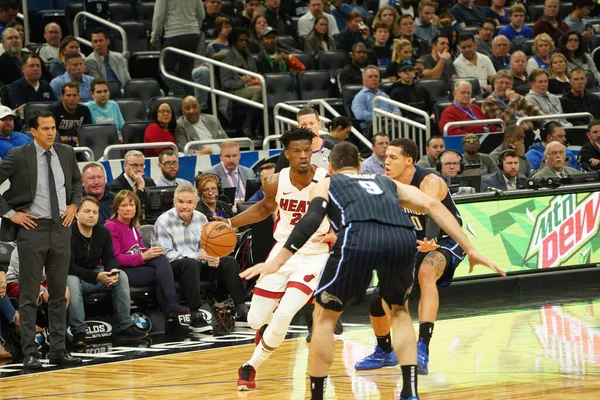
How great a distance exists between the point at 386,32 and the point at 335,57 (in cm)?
103

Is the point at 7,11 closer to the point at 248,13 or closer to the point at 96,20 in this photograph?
the point at 96,20

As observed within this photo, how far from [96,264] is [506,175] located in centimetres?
510

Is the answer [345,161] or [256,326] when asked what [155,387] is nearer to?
[256,326]

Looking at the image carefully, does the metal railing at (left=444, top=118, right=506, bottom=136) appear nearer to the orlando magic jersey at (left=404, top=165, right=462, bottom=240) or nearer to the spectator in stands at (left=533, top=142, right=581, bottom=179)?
the spectator in stands at (left=533, top=142, right=581, bottom=179)

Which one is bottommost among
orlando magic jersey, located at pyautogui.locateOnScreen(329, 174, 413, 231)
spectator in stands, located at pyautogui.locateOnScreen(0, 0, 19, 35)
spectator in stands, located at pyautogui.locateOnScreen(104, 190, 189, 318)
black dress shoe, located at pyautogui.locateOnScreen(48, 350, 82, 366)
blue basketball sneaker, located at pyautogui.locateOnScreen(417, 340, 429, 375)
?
black dress shoe, located at pyautogui.locateOnScreen(48, 350, 82, 366)

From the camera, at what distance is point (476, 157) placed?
1395cm

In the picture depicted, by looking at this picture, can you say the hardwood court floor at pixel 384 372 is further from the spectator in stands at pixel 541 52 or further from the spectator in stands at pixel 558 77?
the spectator in stands at pixel 541 52

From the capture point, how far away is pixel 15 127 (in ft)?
40.3

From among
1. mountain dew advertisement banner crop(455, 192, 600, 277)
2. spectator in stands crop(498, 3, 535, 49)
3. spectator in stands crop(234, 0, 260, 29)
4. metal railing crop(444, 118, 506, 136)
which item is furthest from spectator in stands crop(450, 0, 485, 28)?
mountain dew advertisement banner crop(455, 192, 600, 277)

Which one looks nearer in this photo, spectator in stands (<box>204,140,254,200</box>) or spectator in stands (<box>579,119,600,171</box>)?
spectator in stands (<box>204,140,254,200</box>)

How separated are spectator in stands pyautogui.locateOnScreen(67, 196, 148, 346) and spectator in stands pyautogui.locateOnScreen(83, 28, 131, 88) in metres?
4.57

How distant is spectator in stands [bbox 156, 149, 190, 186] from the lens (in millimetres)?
12555

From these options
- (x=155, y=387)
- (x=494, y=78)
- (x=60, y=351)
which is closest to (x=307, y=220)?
(x=155, y=387)

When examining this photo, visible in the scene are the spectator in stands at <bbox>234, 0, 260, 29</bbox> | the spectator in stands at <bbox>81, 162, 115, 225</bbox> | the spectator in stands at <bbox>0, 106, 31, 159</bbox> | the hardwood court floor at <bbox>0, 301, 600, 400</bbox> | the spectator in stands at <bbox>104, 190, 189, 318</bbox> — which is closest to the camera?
the hardwood court floor at <bbox>0, 301, 600, 400</bbox>
